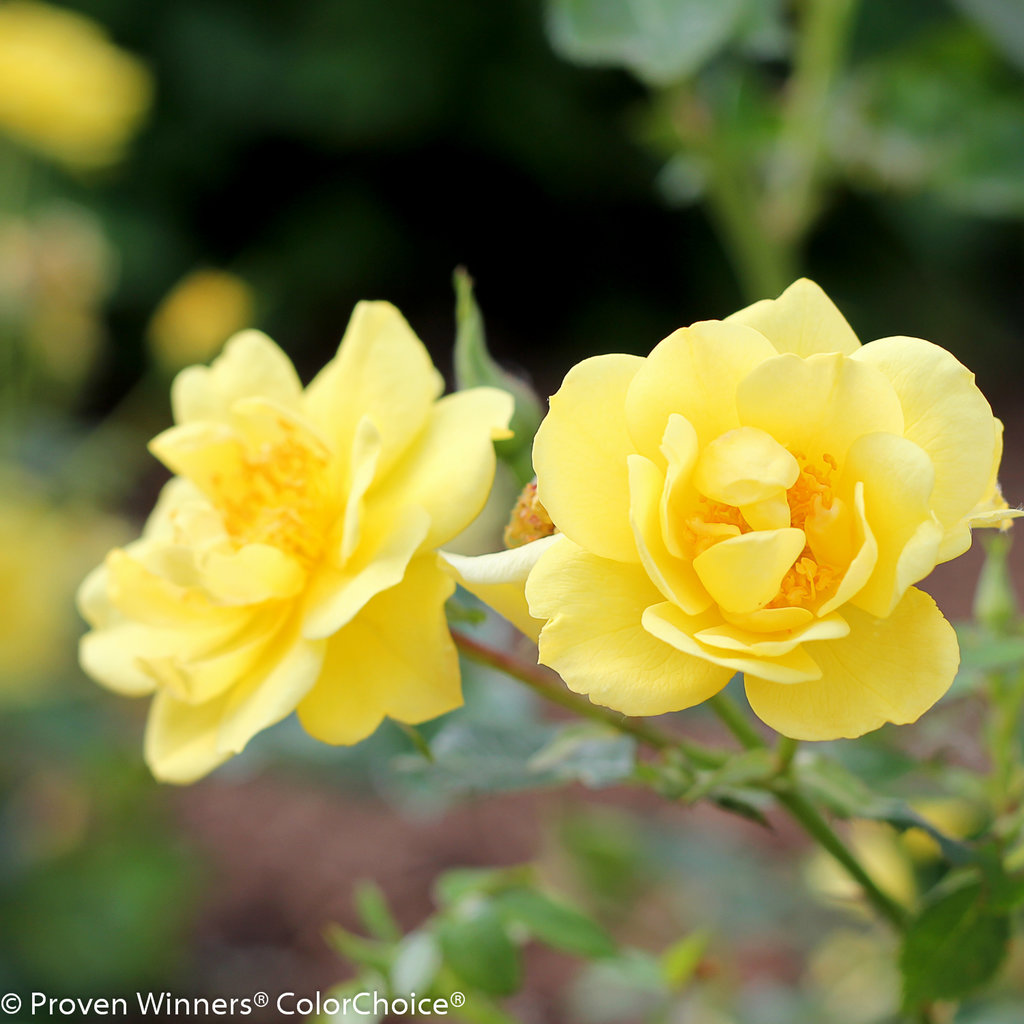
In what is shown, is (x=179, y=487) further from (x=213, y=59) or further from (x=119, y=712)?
(x=213, y=59)

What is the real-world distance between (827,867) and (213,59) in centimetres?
291

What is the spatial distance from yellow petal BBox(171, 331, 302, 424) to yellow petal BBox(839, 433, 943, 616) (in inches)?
10.5

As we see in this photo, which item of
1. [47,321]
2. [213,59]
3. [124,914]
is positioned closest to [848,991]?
[124,914]

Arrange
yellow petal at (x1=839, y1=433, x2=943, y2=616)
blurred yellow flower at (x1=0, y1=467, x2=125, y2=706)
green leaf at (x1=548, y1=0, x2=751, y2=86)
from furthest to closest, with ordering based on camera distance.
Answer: blurred yellow flower at (x1=0, y1=467, x2=125, y2=706), green leaf at (x1=548, y1=0, x2=751, y2=86), yellow petal at (x1=839, y1=433, x2=943, y2=616)

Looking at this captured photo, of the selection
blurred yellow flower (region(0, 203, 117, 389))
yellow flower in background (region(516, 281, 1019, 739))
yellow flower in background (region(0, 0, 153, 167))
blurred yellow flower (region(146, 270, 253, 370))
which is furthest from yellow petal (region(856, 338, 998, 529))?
yellow flower in background (region(0, 0, 153, 167))

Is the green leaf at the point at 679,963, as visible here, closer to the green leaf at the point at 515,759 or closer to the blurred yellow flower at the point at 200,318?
the green leaf at the point at 515,759

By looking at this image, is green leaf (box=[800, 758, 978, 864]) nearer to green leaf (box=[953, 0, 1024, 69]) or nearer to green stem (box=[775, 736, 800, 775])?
green stem (box=[775, 736, 800, 775])

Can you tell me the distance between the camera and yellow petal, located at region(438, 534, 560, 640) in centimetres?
34

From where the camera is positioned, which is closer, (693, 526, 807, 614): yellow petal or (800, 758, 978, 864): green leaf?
(693, 526, 807, 614): yellow petal

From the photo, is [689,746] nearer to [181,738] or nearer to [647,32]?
[181,738]

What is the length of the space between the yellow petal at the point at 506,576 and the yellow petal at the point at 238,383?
17cm

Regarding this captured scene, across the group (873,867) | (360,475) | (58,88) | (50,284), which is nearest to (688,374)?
(360,475)

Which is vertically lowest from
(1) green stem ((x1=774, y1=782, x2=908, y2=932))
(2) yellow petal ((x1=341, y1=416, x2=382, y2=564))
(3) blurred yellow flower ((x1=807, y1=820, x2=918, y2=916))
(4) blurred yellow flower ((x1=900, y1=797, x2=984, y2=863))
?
(3) blurred yellow flower ((x1=807, y1=820, x2=918, y2=916))

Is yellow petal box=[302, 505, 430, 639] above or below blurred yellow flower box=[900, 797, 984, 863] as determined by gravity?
above
